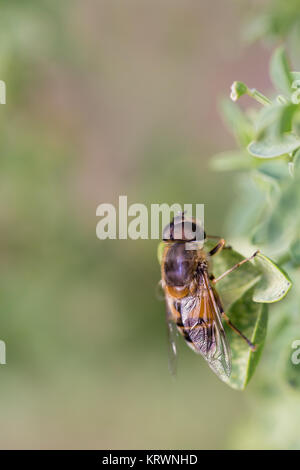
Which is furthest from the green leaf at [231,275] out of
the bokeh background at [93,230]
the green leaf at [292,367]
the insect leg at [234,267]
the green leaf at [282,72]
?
the bokeh background at [93,230]

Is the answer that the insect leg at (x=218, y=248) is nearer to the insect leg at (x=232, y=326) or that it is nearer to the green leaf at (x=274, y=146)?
the insect leg at (x=232, y=326)

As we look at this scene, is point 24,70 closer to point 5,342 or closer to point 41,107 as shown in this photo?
point 41,107

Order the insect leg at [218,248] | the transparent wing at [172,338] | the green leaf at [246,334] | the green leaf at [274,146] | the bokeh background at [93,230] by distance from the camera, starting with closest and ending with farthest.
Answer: the green leaf at [274,146] < the green leaf at [246,334] < the insect leg at [218,248] < the transparent wing at [172,338] < the bokeh background at [93,230]

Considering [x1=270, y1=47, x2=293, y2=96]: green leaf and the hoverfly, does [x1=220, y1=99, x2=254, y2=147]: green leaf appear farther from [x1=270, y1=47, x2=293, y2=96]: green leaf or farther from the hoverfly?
the hoverfly

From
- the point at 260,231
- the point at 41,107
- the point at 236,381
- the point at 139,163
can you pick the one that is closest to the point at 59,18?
the point at 41,107

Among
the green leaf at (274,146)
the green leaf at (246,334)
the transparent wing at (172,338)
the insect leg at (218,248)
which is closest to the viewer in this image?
the green leaf at (274,146)

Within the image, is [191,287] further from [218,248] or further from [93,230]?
[93,230]

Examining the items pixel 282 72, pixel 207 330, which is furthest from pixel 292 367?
pixel 282 72
